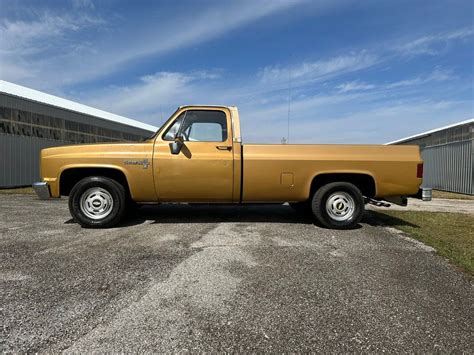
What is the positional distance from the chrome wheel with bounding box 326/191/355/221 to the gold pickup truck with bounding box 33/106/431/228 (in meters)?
0.02

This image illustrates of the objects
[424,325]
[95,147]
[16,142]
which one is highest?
[16,142]

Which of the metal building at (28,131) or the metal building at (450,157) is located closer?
the metal building at (28,131)

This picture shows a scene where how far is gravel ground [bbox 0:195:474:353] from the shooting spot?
6.48 feet

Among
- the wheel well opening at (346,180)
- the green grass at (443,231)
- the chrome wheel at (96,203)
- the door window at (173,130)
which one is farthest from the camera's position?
the wheel well opening at (346,180)

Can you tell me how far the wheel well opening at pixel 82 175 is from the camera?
5109mm

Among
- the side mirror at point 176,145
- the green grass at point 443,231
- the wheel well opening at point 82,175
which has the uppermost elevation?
the side mirror at point 176,145

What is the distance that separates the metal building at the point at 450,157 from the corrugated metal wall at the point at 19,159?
69.6 feet

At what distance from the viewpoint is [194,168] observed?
4.99 meters

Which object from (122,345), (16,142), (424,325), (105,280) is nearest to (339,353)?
(424,325)

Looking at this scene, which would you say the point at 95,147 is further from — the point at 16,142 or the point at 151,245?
the point at 16,142

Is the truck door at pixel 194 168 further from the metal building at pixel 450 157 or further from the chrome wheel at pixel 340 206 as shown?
the metal building at pixel 450 157

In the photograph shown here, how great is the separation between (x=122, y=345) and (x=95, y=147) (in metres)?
3.95

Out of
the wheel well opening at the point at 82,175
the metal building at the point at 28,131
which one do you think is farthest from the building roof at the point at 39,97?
the wheel well opening at the point at 82,175

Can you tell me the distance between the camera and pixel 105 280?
2.86 metres
